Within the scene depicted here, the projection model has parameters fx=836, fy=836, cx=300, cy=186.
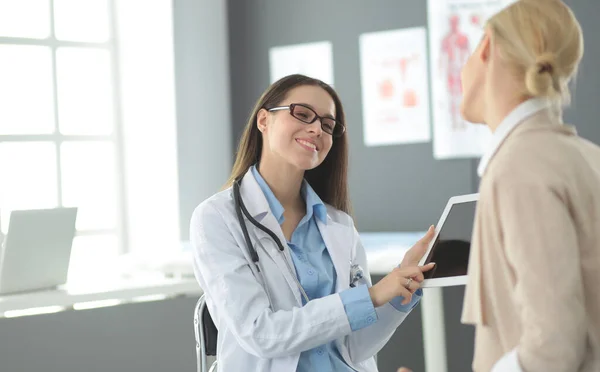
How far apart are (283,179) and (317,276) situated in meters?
0.29

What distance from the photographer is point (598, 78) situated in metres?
4.33

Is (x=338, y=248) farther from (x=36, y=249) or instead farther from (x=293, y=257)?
(x=36, y=249)

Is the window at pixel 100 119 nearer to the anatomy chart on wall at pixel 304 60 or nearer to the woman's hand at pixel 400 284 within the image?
the anatomy chart on wall at pixel 304 60

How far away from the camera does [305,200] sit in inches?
87.1

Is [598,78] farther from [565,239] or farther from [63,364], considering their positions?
[565,239]

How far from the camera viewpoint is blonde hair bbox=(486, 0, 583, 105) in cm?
112

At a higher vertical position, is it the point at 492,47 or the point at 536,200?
the point at 492,47

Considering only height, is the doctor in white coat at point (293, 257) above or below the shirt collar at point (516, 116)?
below

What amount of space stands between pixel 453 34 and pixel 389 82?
1.57 feet

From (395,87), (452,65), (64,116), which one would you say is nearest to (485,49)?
(452,65)

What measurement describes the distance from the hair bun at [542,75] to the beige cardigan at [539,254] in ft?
0.14

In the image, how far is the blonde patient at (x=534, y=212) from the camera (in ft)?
3.41

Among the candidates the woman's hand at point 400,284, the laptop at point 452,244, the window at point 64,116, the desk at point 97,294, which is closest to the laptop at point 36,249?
the desk at point 97,294

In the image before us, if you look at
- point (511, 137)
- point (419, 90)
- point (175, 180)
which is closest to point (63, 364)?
point (511, 137)
